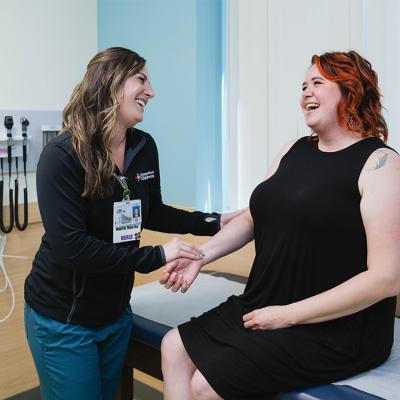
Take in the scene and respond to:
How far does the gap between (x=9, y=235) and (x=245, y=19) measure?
1383 millimetres

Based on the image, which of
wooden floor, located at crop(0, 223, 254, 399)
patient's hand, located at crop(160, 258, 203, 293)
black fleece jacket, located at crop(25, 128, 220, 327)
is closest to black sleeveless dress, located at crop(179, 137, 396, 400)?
patient's hand, located at crop(160, 258, 203, 293)

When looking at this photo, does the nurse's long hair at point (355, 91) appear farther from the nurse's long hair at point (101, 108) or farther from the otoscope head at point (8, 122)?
the otoscope head at point (8, 122)

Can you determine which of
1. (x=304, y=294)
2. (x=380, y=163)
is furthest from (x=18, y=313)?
(x=380, y=163)

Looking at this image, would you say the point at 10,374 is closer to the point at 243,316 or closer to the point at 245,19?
the point at 243,316

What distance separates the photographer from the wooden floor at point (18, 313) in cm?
230

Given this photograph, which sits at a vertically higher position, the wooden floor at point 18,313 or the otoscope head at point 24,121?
the otoscope head at point 24,121

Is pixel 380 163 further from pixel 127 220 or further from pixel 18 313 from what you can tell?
pixel 18 313

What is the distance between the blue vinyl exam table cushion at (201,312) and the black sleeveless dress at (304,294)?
4 cm

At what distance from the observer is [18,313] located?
2344mm

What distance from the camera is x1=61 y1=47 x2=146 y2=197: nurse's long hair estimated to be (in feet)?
5.03

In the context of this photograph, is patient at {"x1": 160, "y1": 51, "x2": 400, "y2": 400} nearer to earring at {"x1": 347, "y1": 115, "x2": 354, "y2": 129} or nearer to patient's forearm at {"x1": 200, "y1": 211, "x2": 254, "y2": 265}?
earring at {"x1": 347, "y1": 115, "x2": 354, "y2": 129}

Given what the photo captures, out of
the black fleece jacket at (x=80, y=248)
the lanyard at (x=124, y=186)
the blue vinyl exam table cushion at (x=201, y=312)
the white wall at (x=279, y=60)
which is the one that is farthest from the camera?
the white wall at (x=279, y=60)

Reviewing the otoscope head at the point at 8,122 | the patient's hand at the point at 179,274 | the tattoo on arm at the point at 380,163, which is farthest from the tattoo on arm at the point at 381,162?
the otoscope head at the point at 8,122

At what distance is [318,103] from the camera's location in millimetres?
1549
